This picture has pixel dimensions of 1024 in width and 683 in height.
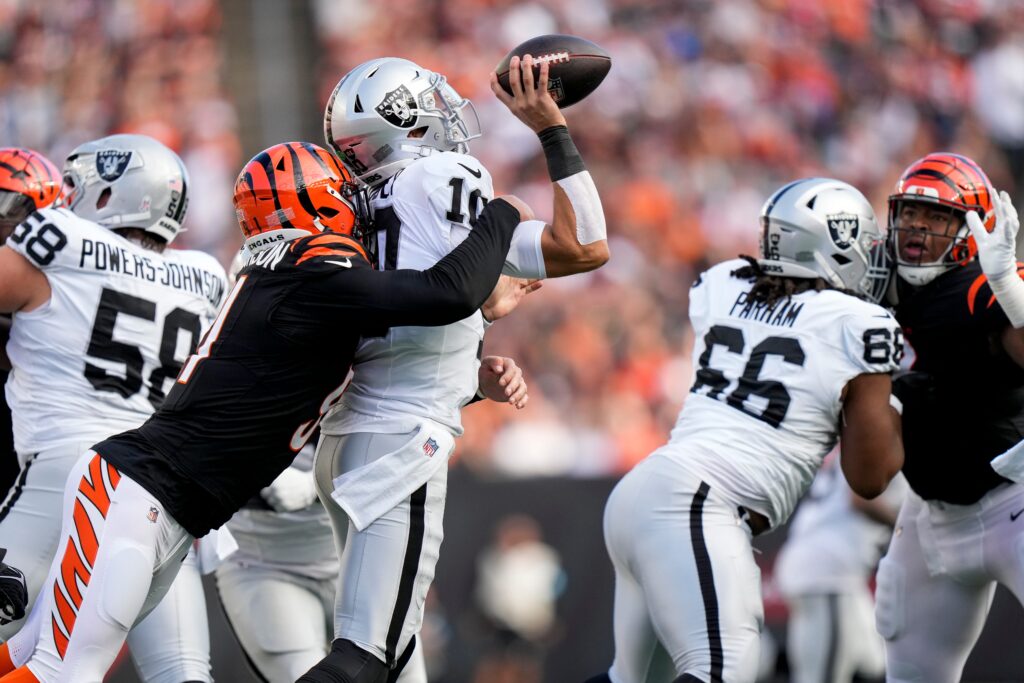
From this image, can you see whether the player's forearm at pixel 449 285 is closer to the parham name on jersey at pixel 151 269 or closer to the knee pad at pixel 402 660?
the knee pad at pixel 402 660

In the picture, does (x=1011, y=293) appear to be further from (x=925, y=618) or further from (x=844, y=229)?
(x=925, y=618)

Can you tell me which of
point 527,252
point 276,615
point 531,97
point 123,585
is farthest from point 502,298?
point 276,615

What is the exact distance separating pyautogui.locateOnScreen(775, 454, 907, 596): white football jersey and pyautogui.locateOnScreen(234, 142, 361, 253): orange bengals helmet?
358cm

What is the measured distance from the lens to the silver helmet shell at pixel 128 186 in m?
4.45

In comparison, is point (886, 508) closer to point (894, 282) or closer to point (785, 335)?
point (894, 282)

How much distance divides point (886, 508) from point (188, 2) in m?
9.11

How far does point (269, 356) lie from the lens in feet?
11.3

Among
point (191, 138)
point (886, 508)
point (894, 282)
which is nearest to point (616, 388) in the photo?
point (886, 508)

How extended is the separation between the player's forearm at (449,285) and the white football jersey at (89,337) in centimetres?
127

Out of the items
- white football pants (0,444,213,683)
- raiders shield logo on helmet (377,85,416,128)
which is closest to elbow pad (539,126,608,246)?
raiders shield logo on helmet (377,85,416,128)

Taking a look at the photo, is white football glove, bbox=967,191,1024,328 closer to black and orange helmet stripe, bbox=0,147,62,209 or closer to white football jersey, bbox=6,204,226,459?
white football jersey, bbox=6,204,226,459

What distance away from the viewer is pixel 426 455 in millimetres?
3545

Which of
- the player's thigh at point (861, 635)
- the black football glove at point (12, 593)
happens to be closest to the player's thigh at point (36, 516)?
the black football glove at point (12, 593)

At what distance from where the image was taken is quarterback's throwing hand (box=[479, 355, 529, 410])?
12.9ft
